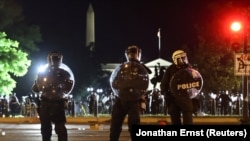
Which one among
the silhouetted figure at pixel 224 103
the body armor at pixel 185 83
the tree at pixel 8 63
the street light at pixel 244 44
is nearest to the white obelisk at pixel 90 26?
the tree at pixel 8 63

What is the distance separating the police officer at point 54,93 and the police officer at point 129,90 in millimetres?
879

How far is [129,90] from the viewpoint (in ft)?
37.2

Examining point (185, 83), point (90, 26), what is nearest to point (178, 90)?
point (185, 83)

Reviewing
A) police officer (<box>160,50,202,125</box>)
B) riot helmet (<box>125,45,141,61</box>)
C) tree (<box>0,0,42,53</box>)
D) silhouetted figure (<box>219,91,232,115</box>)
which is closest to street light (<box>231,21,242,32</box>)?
silhouetted figure (<box>219,91,232,115</box>)

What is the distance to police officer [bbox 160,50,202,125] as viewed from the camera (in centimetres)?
1209

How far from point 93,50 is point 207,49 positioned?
23765mm

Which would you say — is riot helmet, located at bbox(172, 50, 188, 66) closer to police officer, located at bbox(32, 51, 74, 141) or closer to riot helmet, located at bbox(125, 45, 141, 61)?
riot helmet, located at bbox(125, 45, 141, 61)

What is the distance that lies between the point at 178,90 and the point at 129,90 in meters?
1.21

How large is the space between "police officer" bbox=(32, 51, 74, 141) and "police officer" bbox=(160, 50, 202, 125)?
188 centimetres

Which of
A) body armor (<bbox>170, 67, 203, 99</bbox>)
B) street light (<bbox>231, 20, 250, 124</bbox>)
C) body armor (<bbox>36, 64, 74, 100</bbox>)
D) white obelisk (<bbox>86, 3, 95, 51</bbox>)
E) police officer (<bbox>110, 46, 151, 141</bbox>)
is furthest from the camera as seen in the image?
white obelisk (<bbox>86, 3, 95, 51</bbox>)

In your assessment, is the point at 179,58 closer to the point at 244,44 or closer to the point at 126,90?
the point at 126,90

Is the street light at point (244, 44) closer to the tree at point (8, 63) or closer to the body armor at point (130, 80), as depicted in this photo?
the body armor at point (130, 80)

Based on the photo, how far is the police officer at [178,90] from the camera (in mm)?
12094

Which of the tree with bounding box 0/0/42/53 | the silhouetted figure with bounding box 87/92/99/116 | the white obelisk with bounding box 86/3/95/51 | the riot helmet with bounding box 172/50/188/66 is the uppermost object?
the white obelisk with bounding box 86/3/95/51
